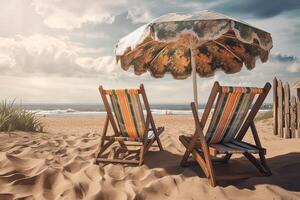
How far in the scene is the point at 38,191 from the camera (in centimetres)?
380

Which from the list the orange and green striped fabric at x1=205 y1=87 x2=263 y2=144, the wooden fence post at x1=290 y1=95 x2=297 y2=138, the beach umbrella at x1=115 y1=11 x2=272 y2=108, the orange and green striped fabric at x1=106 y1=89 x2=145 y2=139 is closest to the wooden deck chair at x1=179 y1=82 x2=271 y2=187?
the orange and green striped fabric at x1=205 y1=87 x2=263 y2=144

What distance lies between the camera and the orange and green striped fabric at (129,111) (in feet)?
16.1

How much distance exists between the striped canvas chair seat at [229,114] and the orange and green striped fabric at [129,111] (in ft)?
3.74

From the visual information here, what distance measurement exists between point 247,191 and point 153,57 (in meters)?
4.12

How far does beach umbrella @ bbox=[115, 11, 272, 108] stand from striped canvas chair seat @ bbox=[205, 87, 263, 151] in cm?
66

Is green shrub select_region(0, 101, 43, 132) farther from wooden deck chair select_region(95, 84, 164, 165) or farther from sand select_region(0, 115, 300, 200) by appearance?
wooden deck chair select_region(95, 84, 164, 165)

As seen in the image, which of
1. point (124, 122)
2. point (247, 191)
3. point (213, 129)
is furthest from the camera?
point (124, 122)

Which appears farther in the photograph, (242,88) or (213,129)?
(213,129)

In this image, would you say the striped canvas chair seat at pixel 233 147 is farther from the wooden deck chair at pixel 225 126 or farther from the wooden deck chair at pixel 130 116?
the wooden deck chair at pixel 130 116

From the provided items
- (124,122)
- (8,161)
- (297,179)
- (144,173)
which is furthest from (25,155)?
(297,179)

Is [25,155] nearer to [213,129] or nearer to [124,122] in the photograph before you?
[124,122]

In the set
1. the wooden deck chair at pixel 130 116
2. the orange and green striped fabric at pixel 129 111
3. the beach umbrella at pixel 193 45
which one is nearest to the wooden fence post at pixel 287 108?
the beach umbrella at pixel 193 45

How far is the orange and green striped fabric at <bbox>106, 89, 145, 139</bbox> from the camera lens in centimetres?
492

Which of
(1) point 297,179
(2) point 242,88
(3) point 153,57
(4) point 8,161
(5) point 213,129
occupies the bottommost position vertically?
(1) point 297,179
